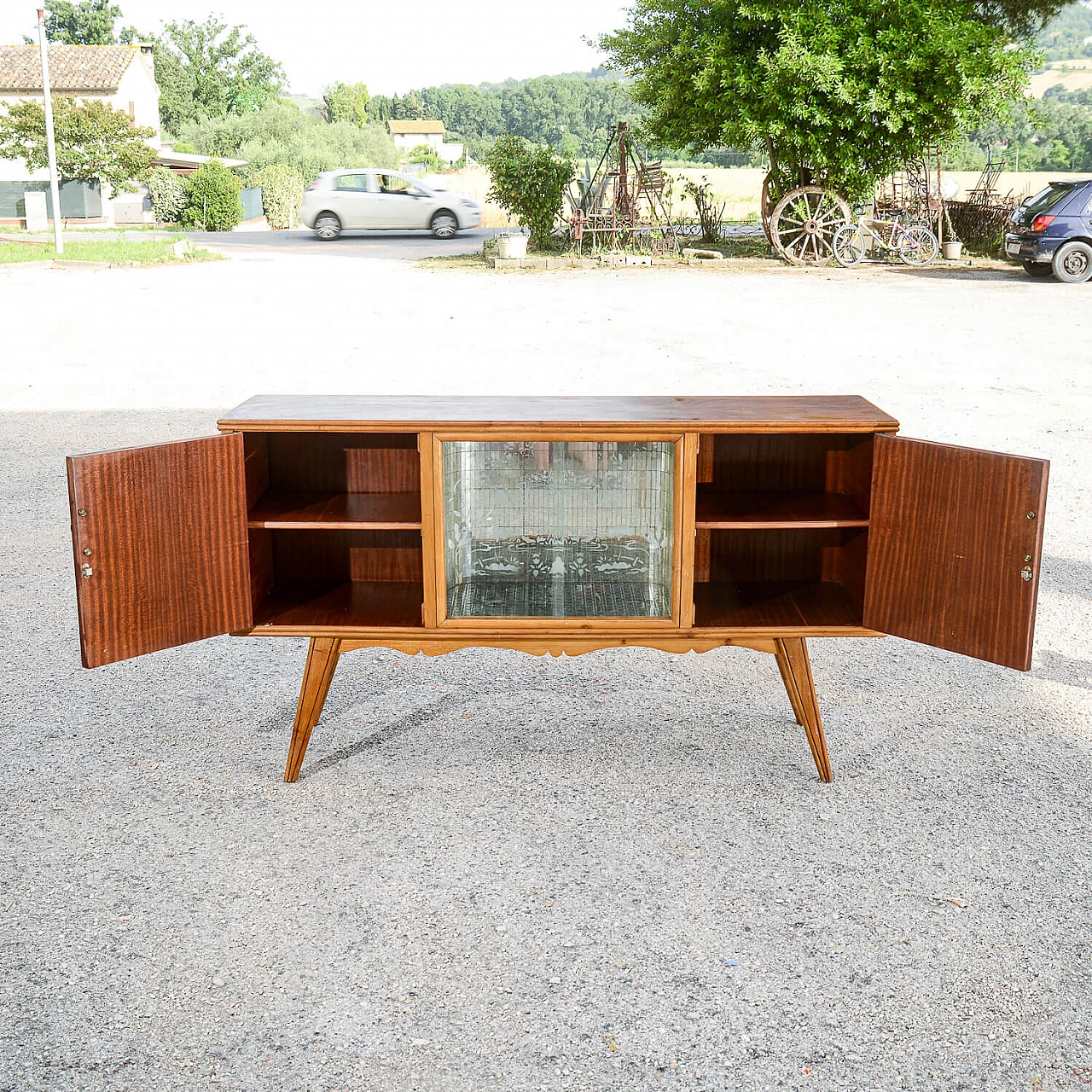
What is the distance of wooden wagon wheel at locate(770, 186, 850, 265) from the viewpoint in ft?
65.7

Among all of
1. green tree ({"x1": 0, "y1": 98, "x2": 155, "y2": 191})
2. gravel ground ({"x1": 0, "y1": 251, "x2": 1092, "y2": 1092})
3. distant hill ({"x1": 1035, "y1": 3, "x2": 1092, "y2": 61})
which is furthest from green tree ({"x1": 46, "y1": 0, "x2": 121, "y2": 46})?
distant hill ({"x1": 1035, "y1": 3, "x2": 1092, "y2": 61})

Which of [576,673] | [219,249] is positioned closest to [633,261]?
[219,249]

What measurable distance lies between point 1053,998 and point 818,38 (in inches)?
716

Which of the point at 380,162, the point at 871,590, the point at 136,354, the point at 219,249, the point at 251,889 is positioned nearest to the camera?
the point at 251,889

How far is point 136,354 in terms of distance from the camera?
1038 cm

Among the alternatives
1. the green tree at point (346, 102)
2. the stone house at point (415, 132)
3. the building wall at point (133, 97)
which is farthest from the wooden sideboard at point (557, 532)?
the stone house at point (415, 132)

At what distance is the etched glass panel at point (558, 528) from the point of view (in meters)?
3.21

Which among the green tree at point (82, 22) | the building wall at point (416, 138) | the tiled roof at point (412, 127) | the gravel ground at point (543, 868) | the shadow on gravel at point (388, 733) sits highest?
the green tree at point (82, 22)

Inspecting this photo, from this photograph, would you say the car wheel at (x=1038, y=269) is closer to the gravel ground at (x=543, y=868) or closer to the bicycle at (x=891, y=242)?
the bicycle at (x=891, y=242)

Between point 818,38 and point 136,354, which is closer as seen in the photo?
point 136,354

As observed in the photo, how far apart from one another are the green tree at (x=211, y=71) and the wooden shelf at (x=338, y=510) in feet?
236

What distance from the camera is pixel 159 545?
293 centimetres

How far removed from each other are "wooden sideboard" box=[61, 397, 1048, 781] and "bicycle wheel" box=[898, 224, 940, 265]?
18.1 metres

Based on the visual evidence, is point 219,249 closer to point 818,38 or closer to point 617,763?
point 818,38
